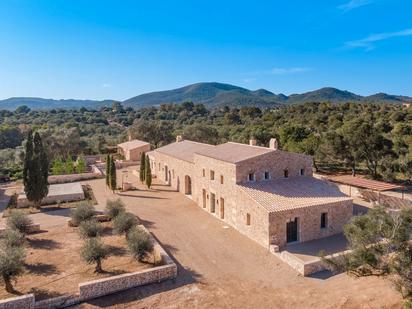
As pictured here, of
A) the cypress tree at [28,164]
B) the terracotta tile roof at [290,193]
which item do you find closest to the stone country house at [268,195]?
the terracotta tile roof at [290,193]

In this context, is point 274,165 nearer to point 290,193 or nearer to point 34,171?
point 290,193

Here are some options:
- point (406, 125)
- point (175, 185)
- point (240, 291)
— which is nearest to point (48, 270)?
point (240, 291)

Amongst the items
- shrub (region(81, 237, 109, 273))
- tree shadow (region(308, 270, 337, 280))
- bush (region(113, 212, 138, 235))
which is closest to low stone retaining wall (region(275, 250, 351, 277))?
tree shadow (region(308, 270, 337, 280))

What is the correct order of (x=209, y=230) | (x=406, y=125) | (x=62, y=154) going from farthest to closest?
(x=62, y=154), (x=406, y=125), (x=209, y=230)

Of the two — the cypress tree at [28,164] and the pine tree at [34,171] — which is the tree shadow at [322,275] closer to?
the pine tree at [34,171]

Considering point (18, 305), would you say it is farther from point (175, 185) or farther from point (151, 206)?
point (175, 185)

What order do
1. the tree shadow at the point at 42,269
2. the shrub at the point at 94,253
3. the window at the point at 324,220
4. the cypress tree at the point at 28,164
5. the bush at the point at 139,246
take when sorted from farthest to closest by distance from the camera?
1. the cypress tree at the point at 28,164
2. the window at the point at 324,220
3. the bush at the point at 139,246
4. the tree shadow at the point at 42,269
5. the shrub at the point at 94,253

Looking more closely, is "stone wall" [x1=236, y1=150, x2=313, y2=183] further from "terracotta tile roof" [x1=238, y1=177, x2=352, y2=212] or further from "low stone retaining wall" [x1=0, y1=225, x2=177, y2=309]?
"low stone retaining wall" [x1=0, y1=225, x2=177, y2=309]
